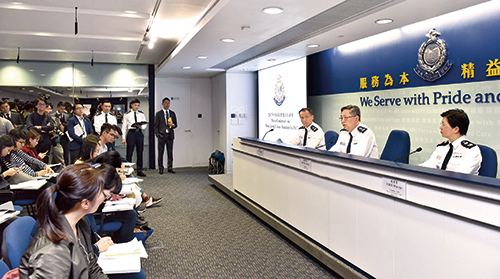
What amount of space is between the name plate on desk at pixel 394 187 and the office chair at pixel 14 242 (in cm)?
240

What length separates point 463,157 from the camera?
3381 millimetres

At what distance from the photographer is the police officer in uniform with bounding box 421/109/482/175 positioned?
3.32 meters

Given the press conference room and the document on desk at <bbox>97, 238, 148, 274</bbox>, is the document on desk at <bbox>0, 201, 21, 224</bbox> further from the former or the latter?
the press conference room

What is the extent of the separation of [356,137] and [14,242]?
363cm

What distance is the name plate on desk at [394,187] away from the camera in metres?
2.55

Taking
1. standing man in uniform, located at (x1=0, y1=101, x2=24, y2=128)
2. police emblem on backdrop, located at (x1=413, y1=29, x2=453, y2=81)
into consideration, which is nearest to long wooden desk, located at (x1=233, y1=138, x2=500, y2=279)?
police emblem on backdrop, located at (x1=413, y1=29, x2=453, y2=81)

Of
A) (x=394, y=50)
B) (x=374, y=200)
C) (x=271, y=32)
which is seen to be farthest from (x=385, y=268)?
(x=394, y=50)

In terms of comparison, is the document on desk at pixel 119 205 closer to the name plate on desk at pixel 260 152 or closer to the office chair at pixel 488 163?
the name plate on desk at pixel 260 152

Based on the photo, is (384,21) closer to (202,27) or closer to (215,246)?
(202,27)

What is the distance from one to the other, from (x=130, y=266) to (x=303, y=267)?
6.53 ft

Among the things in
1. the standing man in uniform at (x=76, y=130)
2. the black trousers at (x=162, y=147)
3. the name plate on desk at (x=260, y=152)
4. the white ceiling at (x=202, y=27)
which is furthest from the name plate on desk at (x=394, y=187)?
the black trousers at (x=162, y=147)

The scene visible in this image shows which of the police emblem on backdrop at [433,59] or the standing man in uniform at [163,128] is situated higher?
the police emblem on backdrop at [433,59]

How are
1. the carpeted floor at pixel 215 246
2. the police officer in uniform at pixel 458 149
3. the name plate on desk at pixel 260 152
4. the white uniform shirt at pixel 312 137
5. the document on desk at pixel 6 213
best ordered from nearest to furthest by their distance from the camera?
the document on desk at pixel 6 213
the police officer in uniform at pixel 458 149
the carpeted floor at pixel 215 246
the name plate on desk at pixel 260 152
the white uniform shirt at pixel 312 137

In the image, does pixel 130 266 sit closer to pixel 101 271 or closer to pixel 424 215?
pixel 101 271
